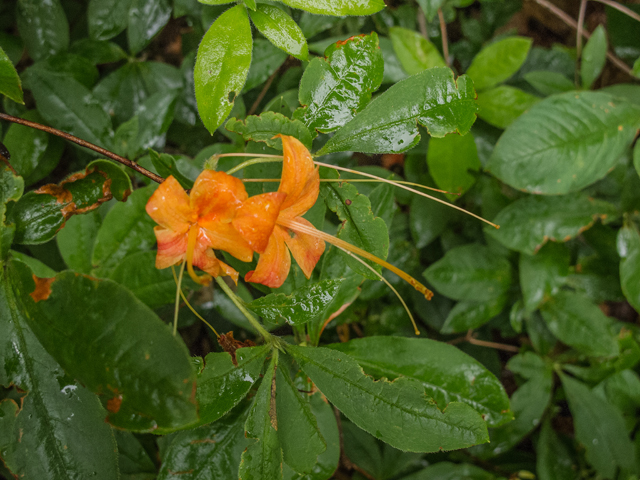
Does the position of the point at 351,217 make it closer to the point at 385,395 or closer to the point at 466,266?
the point at 385,395

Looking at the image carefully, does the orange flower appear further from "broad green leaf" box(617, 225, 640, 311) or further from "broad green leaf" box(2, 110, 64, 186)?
"broad green leaf" box(617, 225, 640, 311)

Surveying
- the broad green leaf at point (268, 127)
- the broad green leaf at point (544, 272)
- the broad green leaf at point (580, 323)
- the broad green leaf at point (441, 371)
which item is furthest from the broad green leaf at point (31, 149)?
the broad green leaf at point (580, 323)

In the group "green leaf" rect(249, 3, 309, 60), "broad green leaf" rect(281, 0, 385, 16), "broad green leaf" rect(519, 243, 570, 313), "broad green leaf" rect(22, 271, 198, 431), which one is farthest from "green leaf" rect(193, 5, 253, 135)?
"broad green leaf" rect(519, 243, 570, 313)

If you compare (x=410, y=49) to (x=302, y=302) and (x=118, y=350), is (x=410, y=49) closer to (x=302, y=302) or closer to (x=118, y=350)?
(x=302, y=302)

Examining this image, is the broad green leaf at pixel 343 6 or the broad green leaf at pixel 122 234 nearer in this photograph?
the broad green leaf at pixel 343 6

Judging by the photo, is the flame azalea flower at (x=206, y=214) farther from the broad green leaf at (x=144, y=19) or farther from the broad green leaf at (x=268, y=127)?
the broad green leaf at (x=144, y=19)

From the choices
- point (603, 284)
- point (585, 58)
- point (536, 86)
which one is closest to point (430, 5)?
point (536, 86)
